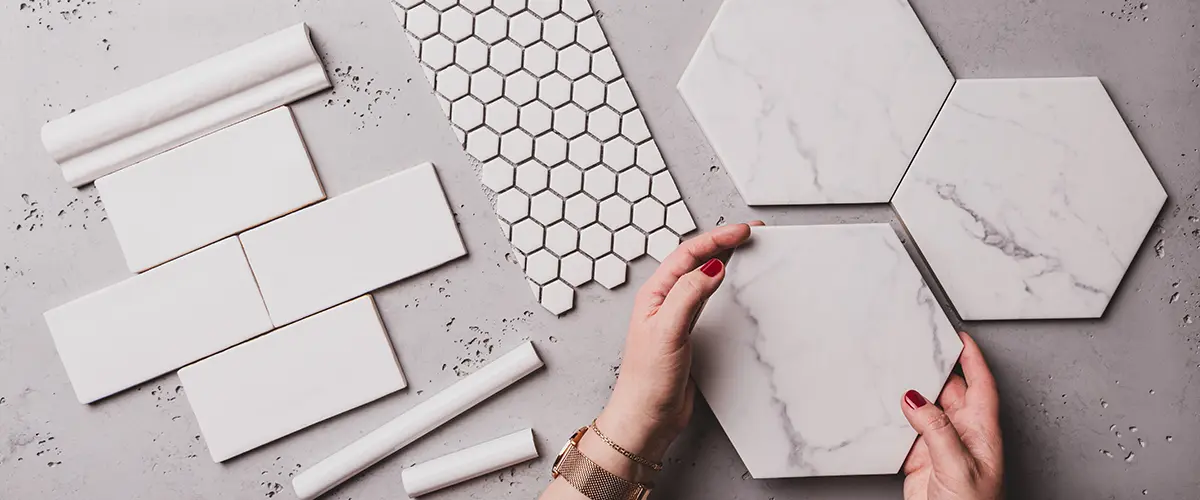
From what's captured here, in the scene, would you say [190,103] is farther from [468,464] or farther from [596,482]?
[596,482]

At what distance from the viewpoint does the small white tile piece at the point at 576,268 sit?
0.94 m

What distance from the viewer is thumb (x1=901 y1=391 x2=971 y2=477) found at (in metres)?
0.81

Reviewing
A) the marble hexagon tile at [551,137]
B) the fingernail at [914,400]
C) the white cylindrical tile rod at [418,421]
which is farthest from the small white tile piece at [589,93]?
the fingernail at [914,400]

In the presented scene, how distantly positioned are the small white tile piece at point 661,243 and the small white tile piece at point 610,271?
1.7 inches

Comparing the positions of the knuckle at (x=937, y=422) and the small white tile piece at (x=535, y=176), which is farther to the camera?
the small white tile piece at (x=535, y=176)

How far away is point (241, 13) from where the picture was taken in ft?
3.16

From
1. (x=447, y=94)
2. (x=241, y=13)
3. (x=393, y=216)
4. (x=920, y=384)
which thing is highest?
(x=241, y=13)

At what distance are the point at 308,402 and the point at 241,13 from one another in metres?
0.53

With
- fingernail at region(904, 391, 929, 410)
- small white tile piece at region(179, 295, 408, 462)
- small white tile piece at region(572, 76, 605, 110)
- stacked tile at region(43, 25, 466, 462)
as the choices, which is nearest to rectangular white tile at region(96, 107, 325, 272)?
stacked tile at region(43, 25, 466, 462)

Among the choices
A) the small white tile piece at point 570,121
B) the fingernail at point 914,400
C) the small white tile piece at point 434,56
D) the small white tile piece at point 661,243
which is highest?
the small white tile piece at point 434,56

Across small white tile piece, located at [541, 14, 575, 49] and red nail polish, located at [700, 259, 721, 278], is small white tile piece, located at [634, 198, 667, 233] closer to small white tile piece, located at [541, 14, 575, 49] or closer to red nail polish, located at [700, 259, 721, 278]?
red nail polish, located at [700, 259, 721, 278]

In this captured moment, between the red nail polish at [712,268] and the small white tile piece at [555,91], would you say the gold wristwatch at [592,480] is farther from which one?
the small white tile piece at [555,91]

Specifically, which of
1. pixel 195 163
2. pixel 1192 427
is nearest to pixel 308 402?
pixel 195 163

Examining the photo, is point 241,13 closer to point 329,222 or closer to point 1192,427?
point 329,222
